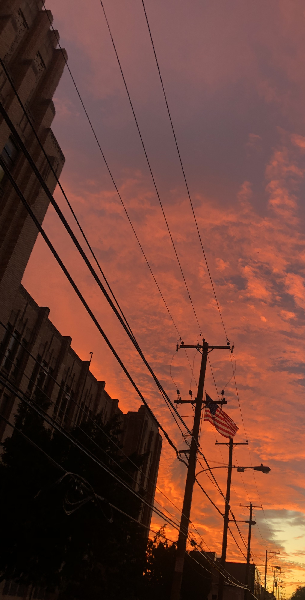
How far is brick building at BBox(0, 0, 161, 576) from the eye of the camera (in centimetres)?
2800

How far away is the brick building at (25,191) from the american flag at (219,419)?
4252 mm

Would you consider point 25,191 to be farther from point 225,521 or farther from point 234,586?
point 234,586

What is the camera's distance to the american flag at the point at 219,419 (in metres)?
24.3

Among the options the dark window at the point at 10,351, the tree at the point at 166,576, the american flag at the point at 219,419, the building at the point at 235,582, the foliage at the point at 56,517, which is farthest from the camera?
the building at the point at 235,582

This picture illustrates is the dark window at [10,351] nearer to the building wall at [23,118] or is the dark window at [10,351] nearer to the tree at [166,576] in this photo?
the building wall at [23,118]

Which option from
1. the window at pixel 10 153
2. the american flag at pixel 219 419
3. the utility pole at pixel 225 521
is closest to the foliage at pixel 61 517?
the american flag at pixel 219 419

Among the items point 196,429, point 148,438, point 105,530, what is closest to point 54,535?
point 105,530

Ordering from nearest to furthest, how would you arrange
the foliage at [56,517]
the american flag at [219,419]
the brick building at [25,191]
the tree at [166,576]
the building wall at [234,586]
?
the foliage at [56,517] < the american flag at [219,419] < the brick building at [25,191] < the tree at [166,576] < the building wall at [234,586]

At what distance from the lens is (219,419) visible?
83.3ft

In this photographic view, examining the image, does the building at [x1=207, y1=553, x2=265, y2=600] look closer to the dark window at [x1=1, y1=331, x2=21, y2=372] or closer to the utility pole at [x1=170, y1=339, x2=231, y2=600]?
the dark window at [x1=1, y1=331, x2=21, y2=372]

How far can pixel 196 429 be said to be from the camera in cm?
2156

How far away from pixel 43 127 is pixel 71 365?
19.6m

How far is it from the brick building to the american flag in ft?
14.0

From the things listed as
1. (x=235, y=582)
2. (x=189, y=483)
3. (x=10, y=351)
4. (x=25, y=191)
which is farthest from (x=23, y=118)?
(x=235, y=582)
